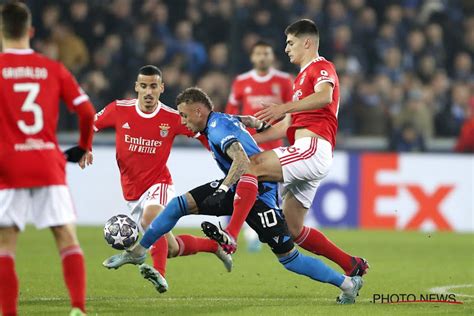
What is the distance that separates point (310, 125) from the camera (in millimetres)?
8297

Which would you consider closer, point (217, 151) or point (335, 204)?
point (217, 151)

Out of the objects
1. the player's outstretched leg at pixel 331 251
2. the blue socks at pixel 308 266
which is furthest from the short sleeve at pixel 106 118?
the blue socks at pixel 308 266

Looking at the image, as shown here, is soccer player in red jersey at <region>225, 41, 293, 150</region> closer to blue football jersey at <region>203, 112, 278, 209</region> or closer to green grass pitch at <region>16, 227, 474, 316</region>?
green grass pitch at <region>16, 227, 474, 316</region>

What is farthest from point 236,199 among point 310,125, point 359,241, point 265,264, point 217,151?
point 359,241

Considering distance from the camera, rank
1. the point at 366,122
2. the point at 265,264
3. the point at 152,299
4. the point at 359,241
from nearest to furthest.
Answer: the point at 152,299 < the point at 265,264 < the point at 359,241 < the point at 366,122

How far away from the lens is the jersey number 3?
6.14m

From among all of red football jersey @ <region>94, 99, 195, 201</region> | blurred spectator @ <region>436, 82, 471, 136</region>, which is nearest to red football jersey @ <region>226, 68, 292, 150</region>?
red football jersey @ <region>94, 99, 195, 201</region>

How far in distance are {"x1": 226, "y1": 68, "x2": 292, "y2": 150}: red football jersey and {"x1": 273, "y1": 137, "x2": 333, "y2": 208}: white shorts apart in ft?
14.1

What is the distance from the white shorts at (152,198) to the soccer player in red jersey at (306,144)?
974 millimetres

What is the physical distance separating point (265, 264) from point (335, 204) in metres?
5.08

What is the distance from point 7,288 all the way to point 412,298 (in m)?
3.58

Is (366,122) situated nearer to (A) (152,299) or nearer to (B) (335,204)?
(B) (335,204)

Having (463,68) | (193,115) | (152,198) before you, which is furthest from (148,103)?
(463,68)

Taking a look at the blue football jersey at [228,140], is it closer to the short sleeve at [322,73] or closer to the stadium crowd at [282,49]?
the short sleeve at [322,73]
